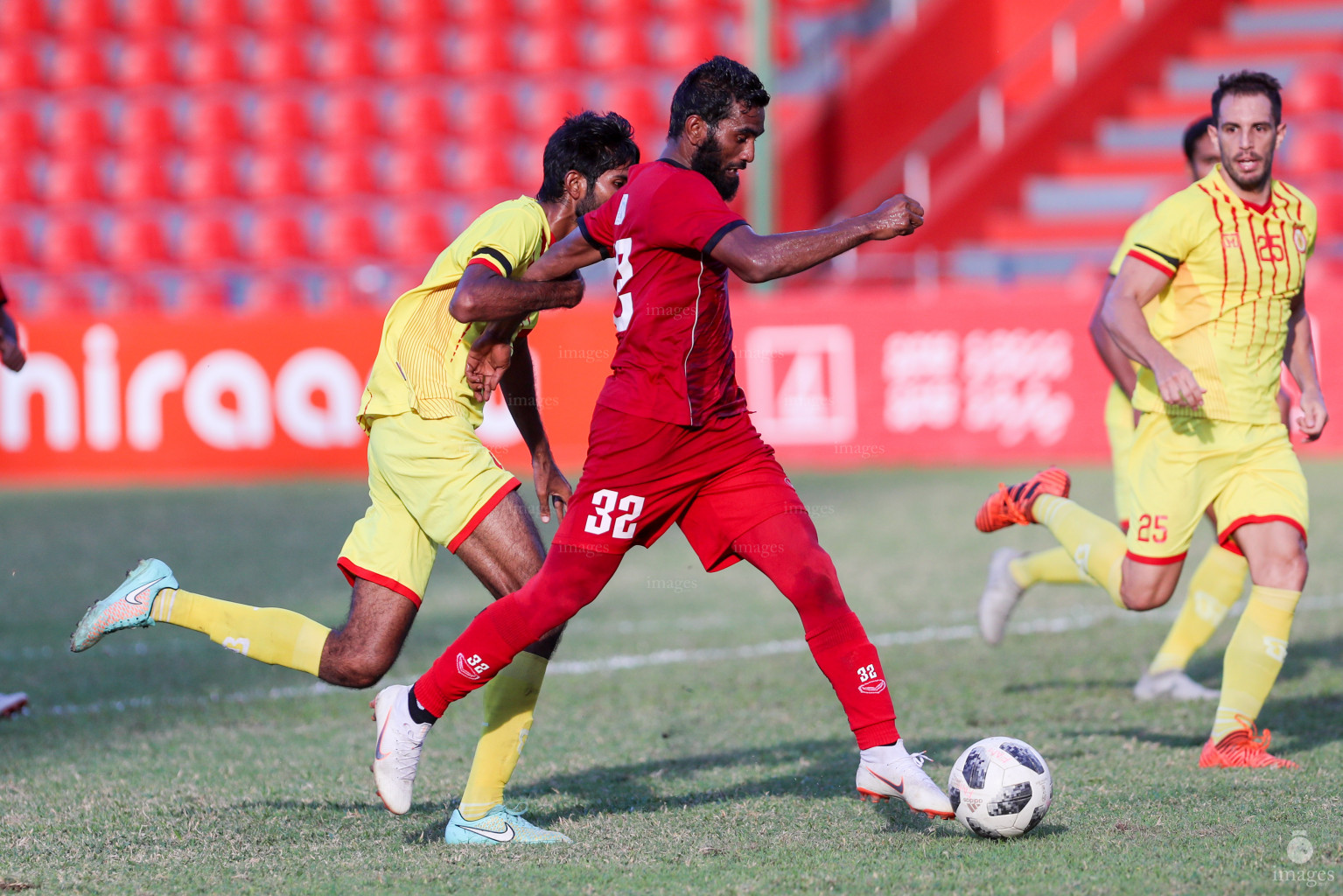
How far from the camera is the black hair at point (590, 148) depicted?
4.27 meters

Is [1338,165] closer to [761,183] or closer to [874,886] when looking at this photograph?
[761,183]

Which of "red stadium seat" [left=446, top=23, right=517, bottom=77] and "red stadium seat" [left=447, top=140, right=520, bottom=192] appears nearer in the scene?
"red stadium seat" [left=447, top=140, right=520, bottom=192]

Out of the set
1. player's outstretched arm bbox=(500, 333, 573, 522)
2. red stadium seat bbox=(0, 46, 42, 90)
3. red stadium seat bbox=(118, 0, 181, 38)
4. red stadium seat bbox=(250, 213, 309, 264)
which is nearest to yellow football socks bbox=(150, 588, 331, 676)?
player's outstretched arm bbox=(500, 333, 573, 522)

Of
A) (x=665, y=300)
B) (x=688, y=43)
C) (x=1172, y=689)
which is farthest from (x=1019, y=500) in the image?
(x=688, y=43)

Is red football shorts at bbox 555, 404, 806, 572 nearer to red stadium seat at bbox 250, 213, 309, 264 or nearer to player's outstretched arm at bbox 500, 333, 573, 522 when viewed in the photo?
player's outstretched arm at bbox 500, 333, 573, 522

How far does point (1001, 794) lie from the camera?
3883 mm

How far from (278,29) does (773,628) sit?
656 inches

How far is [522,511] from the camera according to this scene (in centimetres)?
434

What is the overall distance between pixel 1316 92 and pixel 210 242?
47.0ft

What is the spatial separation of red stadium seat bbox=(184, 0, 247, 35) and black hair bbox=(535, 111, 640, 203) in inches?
Answer: 746

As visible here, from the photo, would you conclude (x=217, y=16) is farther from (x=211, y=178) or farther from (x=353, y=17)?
(x=211, y=178)

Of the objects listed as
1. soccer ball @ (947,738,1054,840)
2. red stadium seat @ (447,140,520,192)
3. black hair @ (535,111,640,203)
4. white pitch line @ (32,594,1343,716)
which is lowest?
white pitch line @ (32,594,1343,716)

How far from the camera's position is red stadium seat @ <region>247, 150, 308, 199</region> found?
66.9 ft

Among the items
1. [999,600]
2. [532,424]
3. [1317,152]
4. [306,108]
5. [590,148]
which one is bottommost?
[999,600]
